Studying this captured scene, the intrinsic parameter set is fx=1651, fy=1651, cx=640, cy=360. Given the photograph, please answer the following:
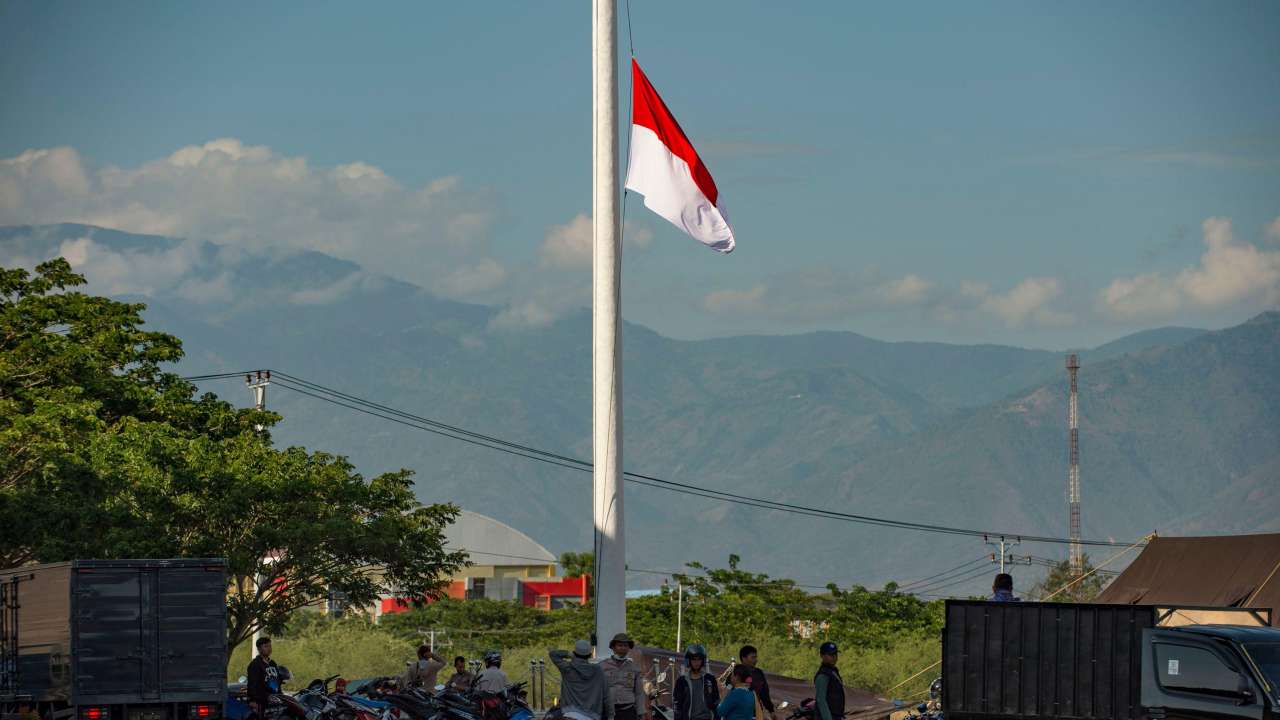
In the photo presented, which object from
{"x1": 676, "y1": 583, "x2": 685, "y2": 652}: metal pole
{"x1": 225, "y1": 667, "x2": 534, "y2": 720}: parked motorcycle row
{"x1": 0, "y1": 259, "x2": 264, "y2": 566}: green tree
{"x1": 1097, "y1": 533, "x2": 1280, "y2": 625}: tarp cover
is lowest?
{"x1": 676, "y1": 583, "x2": 685, "y2": 652}: metal pole

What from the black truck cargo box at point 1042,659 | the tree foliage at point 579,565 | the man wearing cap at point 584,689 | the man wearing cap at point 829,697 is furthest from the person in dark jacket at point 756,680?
the tree foliage at point 579,565

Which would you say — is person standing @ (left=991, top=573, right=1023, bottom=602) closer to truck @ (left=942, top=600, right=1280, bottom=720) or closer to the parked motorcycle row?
truck @ (left=942, top=600, right=1280, bottom=720)

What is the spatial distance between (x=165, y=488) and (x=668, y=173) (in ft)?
51.6

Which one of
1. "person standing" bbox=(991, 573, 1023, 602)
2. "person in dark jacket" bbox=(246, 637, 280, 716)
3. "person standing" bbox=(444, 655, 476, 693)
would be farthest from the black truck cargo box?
"person standing" bbox=(444, 655, 476, 693)

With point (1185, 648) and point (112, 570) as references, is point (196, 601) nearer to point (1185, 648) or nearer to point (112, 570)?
point (112, 570)

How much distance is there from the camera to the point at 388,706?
2575 centimetres

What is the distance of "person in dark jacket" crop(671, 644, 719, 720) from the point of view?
19172mm

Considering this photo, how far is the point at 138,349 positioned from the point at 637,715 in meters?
29.6

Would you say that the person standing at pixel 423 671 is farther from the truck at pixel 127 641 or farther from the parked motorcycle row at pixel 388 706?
the truck at pixel 127 641

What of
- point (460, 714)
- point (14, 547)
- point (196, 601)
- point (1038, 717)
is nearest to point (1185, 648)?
point (1038, 717)

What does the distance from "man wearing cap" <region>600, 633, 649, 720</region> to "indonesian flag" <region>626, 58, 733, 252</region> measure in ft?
25.4

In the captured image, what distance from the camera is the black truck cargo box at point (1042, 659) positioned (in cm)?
1959

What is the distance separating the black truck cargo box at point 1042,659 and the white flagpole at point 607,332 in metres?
6.99

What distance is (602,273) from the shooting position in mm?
26078
